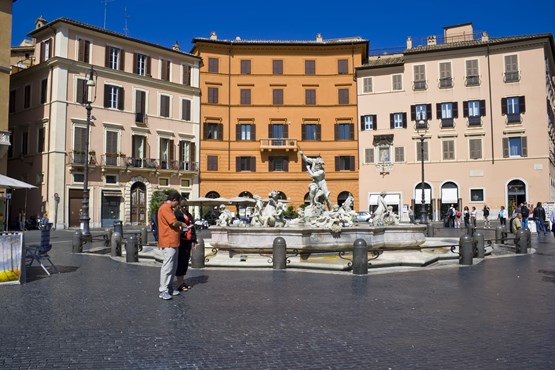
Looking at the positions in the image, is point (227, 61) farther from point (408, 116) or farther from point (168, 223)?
point (168, 223)

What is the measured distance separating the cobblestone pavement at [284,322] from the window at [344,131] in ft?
124

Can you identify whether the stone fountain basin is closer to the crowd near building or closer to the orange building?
the crowd near building

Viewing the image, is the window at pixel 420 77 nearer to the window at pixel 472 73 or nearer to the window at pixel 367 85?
the window at pixel 472 73

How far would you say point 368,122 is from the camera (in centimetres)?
4756

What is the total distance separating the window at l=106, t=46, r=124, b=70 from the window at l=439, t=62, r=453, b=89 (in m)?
27.9

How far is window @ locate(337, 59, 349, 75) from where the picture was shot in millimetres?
48688

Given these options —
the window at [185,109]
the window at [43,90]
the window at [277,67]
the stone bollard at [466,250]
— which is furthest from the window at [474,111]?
the window at [43,90]

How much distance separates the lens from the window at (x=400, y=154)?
46062 millimetres

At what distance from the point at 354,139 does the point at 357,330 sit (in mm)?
42796

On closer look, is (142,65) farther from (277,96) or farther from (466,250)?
(466,250)

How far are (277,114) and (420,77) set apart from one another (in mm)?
13593

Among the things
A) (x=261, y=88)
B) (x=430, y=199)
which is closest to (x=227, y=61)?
(x=261, y=88)

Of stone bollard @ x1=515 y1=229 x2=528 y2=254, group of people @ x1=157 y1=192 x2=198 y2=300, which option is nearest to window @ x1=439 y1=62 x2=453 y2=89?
stone bollard @ x1=515 y1=229 x2=528 y2=254

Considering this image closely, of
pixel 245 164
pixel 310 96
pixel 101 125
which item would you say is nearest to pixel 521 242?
Result: pixel 101 125
